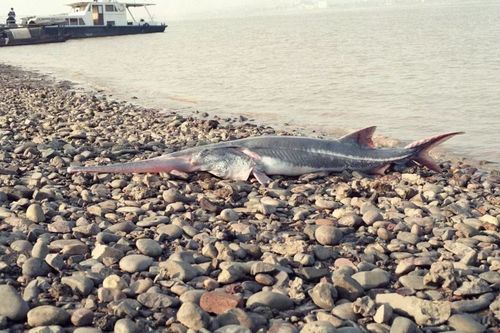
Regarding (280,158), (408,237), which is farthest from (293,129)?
(408,237)

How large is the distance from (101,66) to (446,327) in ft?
113

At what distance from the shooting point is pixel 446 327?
3605mm

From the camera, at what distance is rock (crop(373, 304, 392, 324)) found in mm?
3658

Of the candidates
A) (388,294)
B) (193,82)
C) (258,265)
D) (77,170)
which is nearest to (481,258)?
(388,294)

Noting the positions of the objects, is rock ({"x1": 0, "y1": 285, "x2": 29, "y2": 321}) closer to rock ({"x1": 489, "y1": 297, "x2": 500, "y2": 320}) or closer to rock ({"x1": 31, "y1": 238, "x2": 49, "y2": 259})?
rock ({"x1": 31, "y1": 238, "x2": 49, "y2": 259})

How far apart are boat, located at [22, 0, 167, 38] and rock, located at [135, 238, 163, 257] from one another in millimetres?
64043

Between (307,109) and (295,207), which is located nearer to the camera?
(295,207)

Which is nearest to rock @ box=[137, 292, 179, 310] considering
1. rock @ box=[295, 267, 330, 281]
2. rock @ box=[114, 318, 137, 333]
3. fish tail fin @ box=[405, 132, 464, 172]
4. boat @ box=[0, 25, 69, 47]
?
rock @ box=[114, 318, 137, 333]

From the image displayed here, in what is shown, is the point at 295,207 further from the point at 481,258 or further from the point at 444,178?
the point at 444,178

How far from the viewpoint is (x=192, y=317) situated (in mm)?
3541

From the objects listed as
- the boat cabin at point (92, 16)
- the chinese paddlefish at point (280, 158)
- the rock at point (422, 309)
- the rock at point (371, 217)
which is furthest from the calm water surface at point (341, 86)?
the boat cabin at point (92, 16)

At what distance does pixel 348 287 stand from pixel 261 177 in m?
3.45

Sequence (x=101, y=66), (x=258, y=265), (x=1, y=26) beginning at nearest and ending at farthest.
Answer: (x=258, y=265), (x=101, y=66), (x=1, y=26)

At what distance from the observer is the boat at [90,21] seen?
2566 inches
